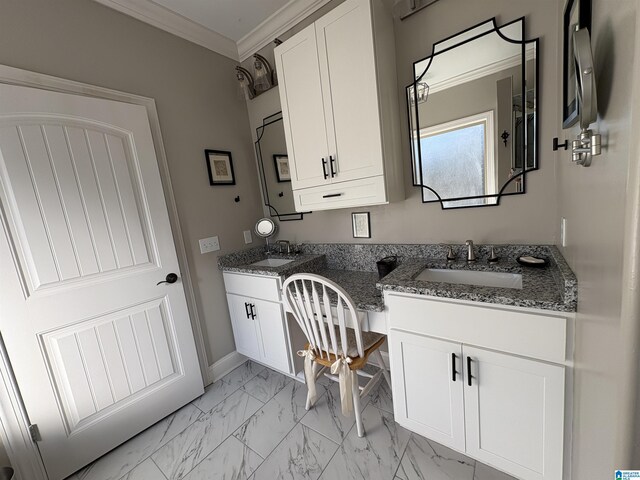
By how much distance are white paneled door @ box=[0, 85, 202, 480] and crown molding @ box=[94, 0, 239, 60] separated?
61 cm

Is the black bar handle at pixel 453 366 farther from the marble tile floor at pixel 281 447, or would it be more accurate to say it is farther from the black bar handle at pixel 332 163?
the black bar handle at pixel 332 163

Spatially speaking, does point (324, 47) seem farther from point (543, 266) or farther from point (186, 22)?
point (543, 266)

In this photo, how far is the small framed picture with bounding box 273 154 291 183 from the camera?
2.20m

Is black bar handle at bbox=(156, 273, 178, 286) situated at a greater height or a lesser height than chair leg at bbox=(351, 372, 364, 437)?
greater

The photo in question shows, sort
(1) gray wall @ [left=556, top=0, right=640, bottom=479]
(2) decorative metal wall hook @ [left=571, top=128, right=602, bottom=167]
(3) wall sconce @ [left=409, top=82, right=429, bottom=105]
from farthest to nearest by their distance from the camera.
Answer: (3) wall sconce @ [left=409, top=82, right=429, bottom=105]
(2) decorative metal wall hook @ [left=571, top=128, right=602, bottom=167]
(1) gray wall @ [left=556, top=0, right=640, bottom=479]

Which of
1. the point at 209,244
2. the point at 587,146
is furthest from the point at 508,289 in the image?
the point at 209,244

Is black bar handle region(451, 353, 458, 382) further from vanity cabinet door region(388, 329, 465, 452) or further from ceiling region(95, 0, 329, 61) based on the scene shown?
ceiling region(95, 0, 329, 61)

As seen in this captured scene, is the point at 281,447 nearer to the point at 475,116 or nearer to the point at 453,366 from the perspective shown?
the point at 453,366

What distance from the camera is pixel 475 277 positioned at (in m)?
1.38

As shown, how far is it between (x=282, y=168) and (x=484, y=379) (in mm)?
1934

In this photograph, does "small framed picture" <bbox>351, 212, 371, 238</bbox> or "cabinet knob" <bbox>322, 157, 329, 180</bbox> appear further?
"small framed picture" <bbox>351, 212, 371, 238</bbox>

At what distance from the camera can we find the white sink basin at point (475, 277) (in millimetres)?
1265

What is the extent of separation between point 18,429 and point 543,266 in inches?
105

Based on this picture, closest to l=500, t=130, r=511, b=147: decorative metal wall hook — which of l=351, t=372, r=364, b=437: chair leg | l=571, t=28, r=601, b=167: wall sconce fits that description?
l=571, t=28, r=601, b=167: wall sconce
